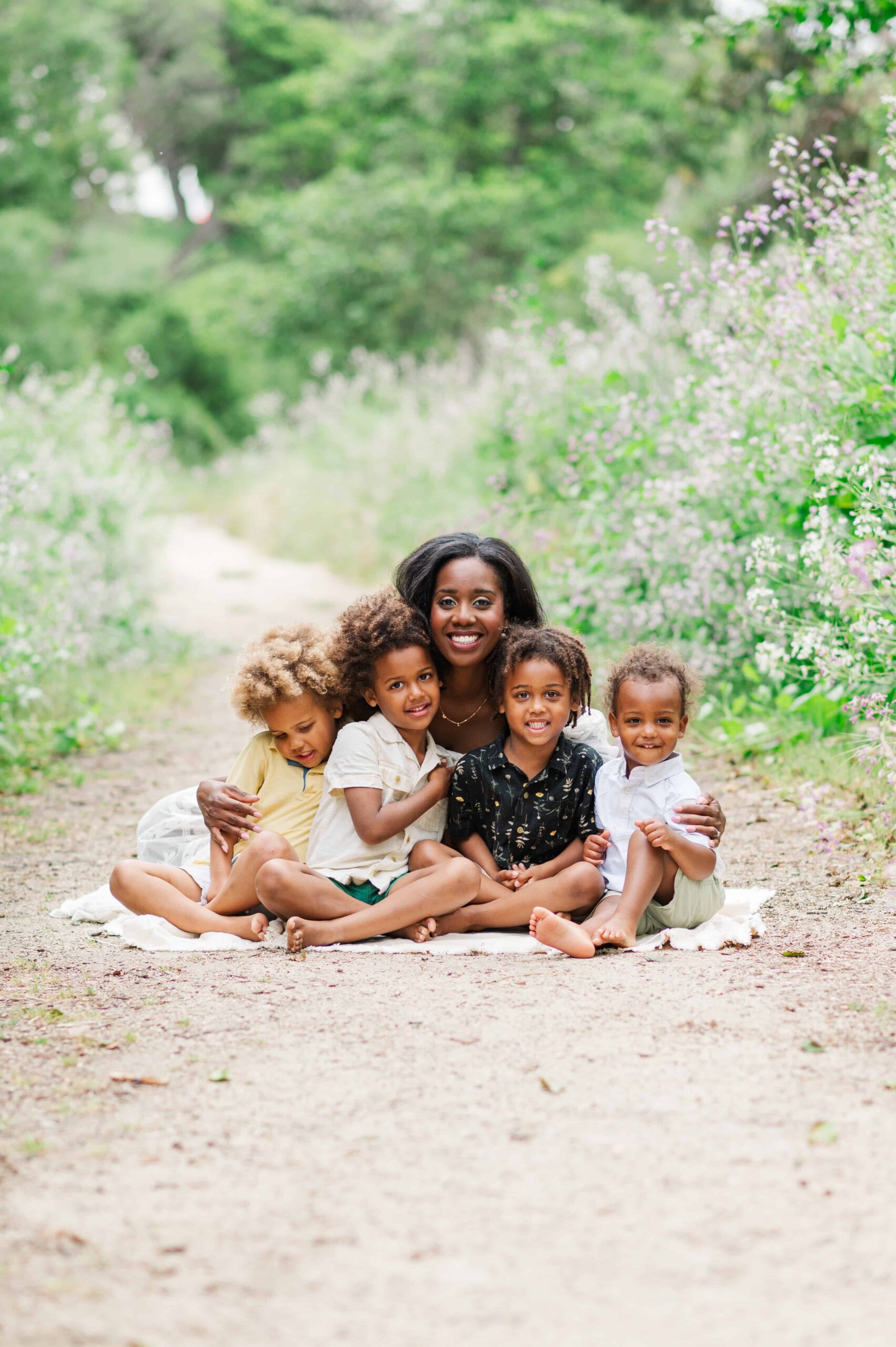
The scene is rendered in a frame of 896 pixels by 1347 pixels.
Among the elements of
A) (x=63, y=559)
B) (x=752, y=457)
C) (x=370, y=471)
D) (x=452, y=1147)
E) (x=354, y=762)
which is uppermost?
(x=452, y=1147)

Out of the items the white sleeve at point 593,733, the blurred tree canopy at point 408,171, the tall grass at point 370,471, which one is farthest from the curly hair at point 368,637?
the blurred tree canopy at point 408,171

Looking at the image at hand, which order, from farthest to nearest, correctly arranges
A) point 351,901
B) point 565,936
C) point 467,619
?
point 467,619
point 351,901
point 565,936

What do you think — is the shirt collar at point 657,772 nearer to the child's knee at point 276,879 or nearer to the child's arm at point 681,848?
the child's arm at point 681,848

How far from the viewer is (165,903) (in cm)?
394

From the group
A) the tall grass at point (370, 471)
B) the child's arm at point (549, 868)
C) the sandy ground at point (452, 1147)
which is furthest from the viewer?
the tall grass at point (370, 471)

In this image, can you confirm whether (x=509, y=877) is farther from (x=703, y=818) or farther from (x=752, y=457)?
(x=752, y=457)

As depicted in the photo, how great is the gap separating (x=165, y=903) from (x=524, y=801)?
1.09 metres

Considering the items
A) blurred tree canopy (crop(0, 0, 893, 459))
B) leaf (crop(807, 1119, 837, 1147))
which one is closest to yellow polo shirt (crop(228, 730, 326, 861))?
leaf (crop(807, 1119, 837, 1147))

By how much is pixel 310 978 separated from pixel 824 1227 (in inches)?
64.0

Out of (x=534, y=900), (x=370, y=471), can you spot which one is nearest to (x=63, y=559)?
(x=534, y=900)

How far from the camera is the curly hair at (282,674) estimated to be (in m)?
3.85

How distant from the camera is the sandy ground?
188 centimetres

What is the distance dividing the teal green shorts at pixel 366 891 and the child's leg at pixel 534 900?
19cm

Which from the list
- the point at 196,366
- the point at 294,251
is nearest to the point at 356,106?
the point at 294,251
